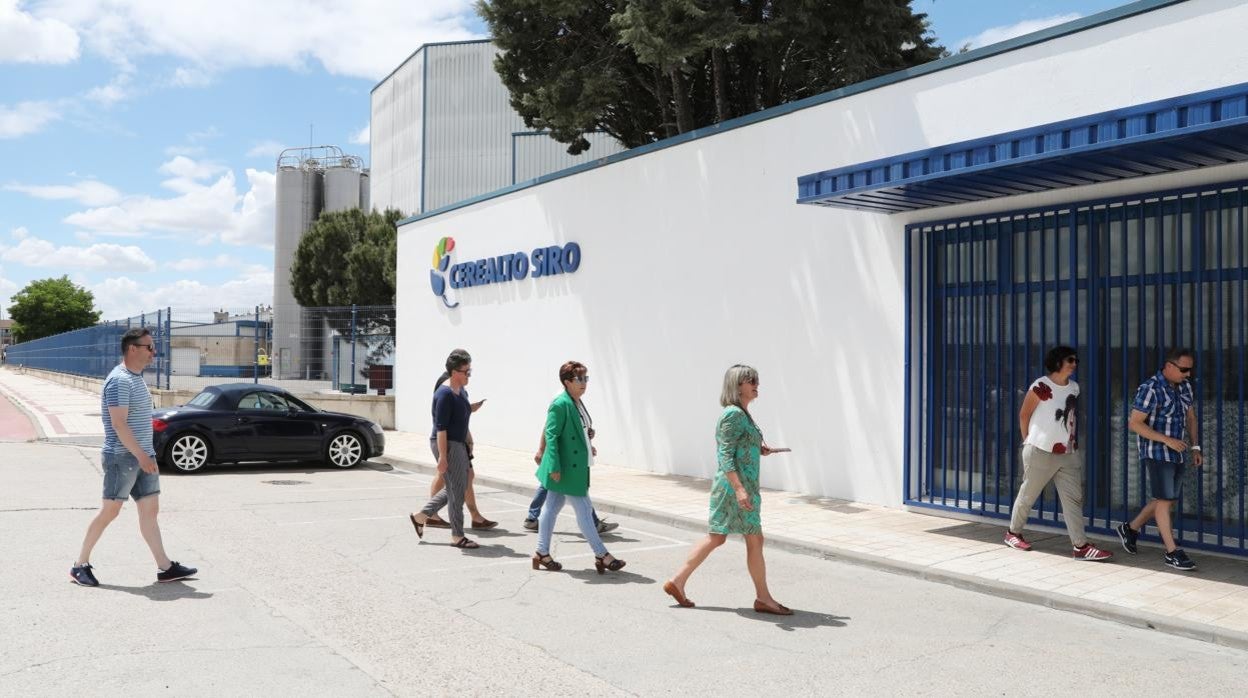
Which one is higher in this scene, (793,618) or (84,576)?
(84,576)

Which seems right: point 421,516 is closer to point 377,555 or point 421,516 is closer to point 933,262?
point 377,555

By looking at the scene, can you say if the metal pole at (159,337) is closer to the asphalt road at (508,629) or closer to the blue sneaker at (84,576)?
the asphalt road at (508,629)

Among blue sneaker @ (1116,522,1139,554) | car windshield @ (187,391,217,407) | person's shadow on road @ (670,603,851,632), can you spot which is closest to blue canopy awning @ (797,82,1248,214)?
blue sneaker @ (1116,522,1139,554)

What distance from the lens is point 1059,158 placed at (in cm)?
750

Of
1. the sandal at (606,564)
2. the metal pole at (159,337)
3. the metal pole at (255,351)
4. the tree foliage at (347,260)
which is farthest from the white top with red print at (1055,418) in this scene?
the tree foliage at (347,260)

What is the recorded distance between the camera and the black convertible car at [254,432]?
1370 centimetres

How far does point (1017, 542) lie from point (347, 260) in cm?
4016

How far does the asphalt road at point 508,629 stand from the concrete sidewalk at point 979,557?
0.18 metres

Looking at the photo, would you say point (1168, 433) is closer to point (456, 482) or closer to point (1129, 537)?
point (1129, 537)

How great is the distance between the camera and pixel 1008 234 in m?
9.48

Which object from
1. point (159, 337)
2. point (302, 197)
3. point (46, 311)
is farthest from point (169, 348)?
point (46, 311)

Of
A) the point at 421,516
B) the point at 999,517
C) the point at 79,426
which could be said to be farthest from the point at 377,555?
the point at 79,426

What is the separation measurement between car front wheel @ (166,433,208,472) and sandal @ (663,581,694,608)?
975cm

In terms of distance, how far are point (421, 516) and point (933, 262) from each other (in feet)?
18.8
